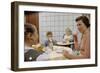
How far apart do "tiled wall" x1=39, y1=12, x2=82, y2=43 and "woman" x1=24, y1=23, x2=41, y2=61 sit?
0.16 ft

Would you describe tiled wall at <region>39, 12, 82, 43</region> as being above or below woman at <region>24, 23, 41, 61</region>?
above

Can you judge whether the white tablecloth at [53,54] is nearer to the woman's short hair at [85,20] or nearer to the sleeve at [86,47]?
the sleeve at [86,47]

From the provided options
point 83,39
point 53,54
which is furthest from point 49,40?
point 83,39

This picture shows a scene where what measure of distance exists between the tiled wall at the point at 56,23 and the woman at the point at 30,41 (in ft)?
0.16

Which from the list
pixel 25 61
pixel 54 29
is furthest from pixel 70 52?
pixel 25 61

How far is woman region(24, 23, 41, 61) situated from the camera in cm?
156

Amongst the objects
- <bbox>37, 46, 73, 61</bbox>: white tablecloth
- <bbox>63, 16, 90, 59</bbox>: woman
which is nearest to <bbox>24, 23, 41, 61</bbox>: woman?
<bbox>37, 46, 73, 61</bbox>: white tablecloth

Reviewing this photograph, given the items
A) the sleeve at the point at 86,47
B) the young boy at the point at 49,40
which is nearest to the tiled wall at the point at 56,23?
the young boy at the point at 49,40

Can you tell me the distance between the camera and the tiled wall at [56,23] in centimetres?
160

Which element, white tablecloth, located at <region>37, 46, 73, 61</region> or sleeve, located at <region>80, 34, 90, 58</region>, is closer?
white tablecloth, located at <region>37, 46, 73, 61</region>

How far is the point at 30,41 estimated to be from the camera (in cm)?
157

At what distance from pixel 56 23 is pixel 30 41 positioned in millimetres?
243

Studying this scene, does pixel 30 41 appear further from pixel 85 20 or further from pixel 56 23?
pixel 85 20

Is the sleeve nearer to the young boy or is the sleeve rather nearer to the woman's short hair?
the woman's short hair
